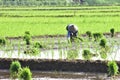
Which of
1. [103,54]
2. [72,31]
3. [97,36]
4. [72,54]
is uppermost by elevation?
[72,31]

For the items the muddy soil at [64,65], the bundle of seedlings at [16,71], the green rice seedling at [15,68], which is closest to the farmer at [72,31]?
the muddy soil at [64,65]

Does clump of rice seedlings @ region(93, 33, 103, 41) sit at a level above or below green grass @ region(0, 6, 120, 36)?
above

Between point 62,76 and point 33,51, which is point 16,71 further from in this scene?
point 33,51

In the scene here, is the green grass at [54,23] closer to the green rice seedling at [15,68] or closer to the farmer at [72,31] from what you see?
the farmer at [72,31]

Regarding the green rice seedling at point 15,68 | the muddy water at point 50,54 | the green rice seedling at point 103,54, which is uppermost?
the green rice seedling at point 15,68

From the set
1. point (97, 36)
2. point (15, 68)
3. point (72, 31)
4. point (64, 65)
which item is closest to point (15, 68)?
point (15, 68)

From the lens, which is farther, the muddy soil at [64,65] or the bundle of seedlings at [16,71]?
the muddy soil at [64,65]

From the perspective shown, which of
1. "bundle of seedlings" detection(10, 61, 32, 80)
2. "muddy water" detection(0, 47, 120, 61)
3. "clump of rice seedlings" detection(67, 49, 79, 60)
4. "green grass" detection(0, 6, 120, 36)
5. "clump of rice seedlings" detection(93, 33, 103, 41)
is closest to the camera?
"bundle of seedlings" detection(10, 61, 32, 80)

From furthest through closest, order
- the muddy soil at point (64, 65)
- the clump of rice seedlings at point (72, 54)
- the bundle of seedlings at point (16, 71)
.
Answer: the clump of rice seedlings at point (72, 54), the muddy soil at point (64, 65), the bundle of seedlings at point (16, 71)

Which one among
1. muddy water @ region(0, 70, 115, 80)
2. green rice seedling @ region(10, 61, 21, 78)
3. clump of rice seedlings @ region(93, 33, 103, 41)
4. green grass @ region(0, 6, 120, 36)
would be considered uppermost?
green rice seedling @ region(10, 61, 21, 78)

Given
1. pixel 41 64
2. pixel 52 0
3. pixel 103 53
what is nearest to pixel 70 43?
pixel 103 53

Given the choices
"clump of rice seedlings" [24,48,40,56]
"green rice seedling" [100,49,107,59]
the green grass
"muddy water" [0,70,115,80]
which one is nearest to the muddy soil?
"muddy water" [0,70,115,80]

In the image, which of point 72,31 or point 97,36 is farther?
point 97,36

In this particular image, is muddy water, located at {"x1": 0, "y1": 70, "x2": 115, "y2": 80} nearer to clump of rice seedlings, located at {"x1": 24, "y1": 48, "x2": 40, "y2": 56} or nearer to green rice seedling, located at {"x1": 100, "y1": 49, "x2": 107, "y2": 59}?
clump of rice seedlings, located at {"x1": 24, "y1": 48, "x2": 40, "y2": 56}
